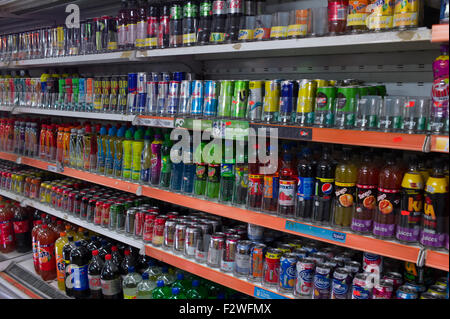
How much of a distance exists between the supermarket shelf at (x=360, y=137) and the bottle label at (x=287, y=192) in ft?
0.79

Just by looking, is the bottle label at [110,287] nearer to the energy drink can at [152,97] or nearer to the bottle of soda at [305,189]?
the energy drink can at [152,97]

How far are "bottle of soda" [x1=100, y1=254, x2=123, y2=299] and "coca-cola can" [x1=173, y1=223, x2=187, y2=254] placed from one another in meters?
0.58

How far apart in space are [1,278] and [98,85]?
6.27 ft

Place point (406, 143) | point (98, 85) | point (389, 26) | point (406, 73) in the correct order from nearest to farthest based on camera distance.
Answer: point (406, 143) → point (389, 26) → point (406, 73) → point (98, 85)

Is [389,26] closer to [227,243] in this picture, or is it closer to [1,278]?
[227,243]

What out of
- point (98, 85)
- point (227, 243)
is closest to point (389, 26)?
point (227, 243)

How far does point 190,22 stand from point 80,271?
6.25 feet

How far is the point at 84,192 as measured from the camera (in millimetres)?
3211

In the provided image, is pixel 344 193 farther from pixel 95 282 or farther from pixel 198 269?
pixel 95 282

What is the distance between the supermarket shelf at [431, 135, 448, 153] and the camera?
1.37 meters

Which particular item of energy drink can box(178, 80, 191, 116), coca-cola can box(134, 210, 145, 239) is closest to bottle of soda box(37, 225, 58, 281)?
coca-cola can box(134, 210, 145, 239)

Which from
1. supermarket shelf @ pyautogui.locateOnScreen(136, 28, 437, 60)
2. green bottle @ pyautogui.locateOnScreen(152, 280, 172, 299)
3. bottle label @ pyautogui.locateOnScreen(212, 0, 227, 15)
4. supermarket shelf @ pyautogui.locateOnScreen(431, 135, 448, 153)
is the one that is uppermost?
bottle label @ pyautogui.locateOnScreen(212, 0, 227, 15)

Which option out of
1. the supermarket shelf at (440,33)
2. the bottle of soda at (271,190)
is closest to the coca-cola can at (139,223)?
the bottle of soda at (271,190)

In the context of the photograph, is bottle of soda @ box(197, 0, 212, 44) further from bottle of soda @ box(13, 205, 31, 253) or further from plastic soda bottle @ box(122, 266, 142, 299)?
bottle of soda @ box(13, 205, 31, 253)
